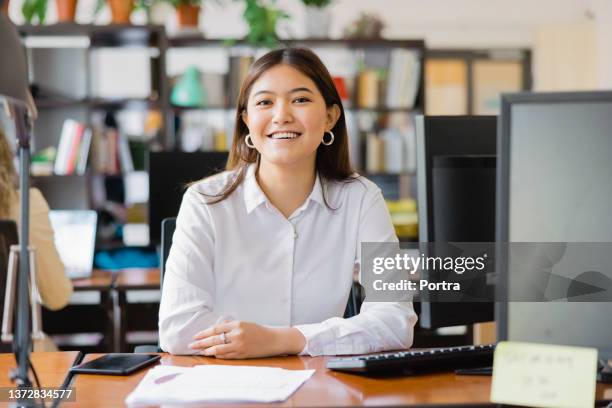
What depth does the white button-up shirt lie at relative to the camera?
1.77 meters

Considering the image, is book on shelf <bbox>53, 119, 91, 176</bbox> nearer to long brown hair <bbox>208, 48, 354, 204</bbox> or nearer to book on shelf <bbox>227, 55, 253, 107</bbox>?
book on shelf <bbox>227, 55, 253, 107</bbox>

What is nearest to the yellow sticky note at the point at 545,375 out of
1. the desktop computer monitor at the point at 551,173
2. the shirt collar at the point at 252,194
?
the desktop computer monitor at the point at 551,173

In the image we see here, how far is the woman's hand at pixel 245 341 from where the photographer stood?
4.85 feet

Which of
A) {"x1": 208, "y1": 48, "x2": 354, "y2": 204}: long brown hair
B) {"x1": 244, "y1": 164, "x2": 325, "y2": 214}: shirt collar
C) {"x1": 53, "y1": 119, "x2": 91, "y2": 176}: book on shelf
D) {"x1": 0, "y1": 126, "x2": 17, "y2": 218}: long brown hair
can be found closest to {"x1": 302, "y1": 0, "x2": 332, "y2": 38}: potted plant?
{"x1": 53, "y1": 119, "x2": 91, "y2": 176}: book on shelf

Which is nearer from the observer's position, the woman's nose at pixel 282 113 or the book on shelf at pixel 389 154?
the woman's nose at pixel 282 113

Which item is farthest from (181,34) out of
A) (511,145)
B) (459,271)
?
(511,145)

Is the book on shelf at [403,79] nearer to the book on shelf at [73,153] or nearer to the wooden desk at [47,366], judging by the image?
the book on shelf at [73,153]

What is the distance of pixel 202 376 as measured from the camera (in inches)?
51.0

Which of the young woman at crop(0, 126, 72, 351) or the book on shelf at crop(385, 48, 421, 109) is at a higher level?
the book on shelf at crop(385, 48, 421, 109)

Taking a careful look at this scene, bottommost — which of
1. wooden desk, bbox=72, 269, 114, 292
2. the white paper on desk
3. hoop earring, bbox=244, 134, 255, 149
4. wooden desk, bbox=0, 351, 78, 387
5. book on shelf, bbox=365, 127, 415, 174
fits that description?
wooden desk, bbox=72, 269, 114, 292

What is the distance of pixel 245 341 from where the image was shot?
4.84ft

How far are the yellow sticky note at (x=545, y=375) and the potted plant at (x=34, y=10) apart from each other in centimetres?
399

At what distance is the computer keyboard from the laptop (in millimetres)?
2086


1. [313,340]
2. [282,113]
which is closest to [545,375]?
[313,340]
